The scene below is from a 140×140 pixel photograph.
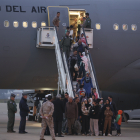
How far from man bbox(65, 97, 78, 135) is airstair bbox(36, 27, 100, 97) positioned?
1393mm

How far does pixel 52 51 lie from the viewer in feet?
50.7

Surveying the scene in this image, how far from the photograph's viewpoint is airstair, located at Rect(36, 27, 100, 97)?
13.4 meters

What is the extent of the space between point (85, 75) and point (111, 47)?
332 centimetres

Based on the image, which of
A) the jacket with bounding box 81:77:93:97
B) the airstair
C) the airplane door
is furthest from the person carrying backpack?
the airplane door

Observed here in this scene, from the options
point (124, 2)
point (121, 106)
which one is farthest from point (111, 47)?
point (121, 106)

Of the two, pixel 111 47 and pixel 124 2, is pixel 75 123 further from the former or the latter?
pixel 124 2

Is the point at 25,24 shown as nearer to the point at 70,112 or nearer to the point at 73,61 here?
the point at 73,61

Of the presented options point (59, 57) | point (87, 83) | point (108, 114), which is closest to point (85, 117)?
point (108, 114)

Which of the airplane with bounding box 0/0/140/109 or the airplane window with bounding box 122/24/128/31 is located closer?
the airplane with bounding box 0/0/140/109

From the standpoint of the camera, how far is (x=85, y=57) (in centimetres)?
1345

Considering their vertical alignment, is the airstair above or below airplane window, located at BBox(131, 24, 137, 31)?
below

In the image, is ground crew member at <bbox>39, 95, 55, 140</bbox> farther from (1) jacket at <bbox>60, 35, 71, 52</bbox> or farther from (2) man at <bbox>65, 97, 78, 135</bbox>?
(1) jacket at <bbox>60, 35, 71, 52</bbox>

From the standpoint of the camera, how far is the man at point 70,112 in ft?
38.1

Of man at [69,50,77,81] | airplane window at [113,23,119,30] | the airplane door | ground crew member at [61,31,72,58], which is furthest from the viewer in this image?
airplane window at [113,23,119,30]
